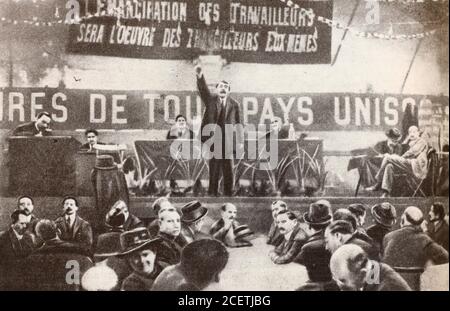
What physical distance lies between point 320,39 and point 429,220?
1.65 m

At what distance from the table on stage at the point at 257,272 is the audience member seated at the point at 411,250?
708mm

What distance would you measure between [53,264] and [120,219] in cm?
58

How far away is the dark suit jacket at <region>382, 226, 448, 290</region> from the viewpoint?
3.96 m

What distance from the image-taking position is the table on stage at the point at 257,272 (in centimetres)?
387

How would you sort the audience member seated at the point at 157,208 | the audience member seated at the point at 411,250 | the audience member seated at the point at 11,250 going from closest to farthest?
the audience member seated at the point at 11,250
the audience member seated at the point at 157,208
the audience member seated at the point at 411,250

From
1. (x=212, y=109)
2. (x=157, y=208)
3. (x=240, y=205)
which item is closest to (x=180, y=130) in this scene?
(x=212, y=109)

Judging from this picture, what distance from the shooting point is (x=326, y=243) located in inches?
155

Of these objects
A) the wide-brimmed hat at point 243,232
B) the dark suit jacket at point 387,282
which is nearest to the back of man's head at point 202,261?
the wide-brimmed hat at point 243,232

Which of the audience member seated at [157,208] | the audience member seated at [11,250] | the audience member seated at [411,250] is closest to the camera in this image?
the audience member seated at [11,250]

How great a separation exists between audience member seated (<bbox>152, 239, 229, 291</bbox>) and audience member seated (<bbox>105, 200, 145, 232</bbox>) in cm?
41

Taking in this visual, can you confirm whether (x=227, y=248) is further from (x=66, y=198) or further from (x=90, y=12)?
(x=90, y=12)

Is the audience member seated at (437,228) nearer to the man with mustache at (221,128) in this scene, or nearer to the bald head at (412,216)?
the bald head at (412,216)

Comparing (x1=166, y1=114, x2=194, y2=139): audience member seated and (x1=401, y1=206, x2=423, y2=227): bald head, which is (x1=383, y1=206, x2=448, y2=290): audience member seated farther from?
(x1=166, y1=114, x2=194, y2=139): audience member seated

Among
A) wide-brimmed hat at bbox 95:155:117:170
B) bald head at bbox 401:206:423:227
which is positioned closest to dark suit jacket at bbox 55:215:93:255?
wide-brimmed hat at bbox 95:155:117:170
